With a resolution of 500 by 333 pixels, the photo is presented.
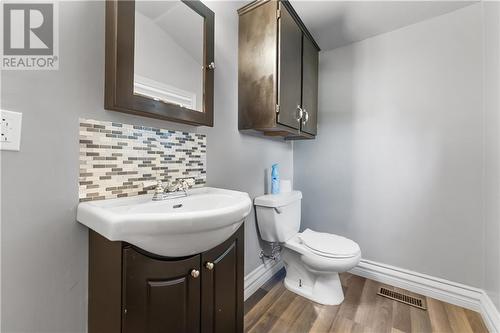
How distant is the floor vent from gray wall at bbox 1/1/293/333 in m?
1.82

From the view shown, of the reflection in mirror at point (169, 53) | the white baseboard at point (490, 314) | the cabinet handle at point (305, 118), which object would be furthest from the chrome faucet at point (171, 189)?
the white baseboard at point (490, 314)

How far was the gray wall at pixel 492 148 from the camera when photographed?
122 cm

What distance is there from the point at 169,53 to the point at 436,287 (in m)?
2.28

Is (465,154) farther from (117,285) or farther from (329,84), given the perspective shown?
(117,285)

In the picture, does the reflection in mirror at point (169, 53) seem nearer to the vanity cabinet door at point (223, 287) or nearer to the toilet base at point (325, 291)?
the vanity cabinet door at point (223, 287)

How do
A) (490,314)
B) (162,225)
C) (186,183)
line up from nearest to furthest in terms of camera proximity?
(162,225), (186,183), (490,314)

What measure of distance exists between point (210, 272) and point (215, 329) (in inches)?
9.5

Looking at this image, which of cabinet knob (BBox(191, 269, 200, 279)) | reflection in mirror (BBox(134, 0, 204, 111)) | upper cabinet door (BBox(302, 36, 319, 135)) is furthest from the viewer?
upper cabinet door (BBox(302, 36, 319, 135))

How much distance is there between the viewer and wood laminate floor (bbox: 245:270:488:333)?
1.26 metres

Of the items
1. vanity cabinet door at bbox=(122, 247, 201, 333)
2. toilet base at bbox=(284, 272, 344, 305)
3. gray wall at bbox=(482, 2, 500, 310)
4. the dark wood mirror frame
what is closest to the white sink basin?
vanity cabinet door at bbox=(122, 247, 201, 333)

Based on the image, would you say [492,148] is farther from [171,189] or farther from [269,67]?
[171,189]

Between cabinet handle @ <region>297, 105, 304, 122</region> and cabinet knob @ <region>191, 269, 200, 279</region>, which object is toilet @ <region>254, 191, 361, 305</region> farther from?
cabinet knob @ <region>191, 269, 200, 279</region>

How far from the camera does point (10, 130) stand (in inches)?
23.9

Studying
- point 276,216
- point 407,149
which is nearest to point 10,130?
point 276,216
